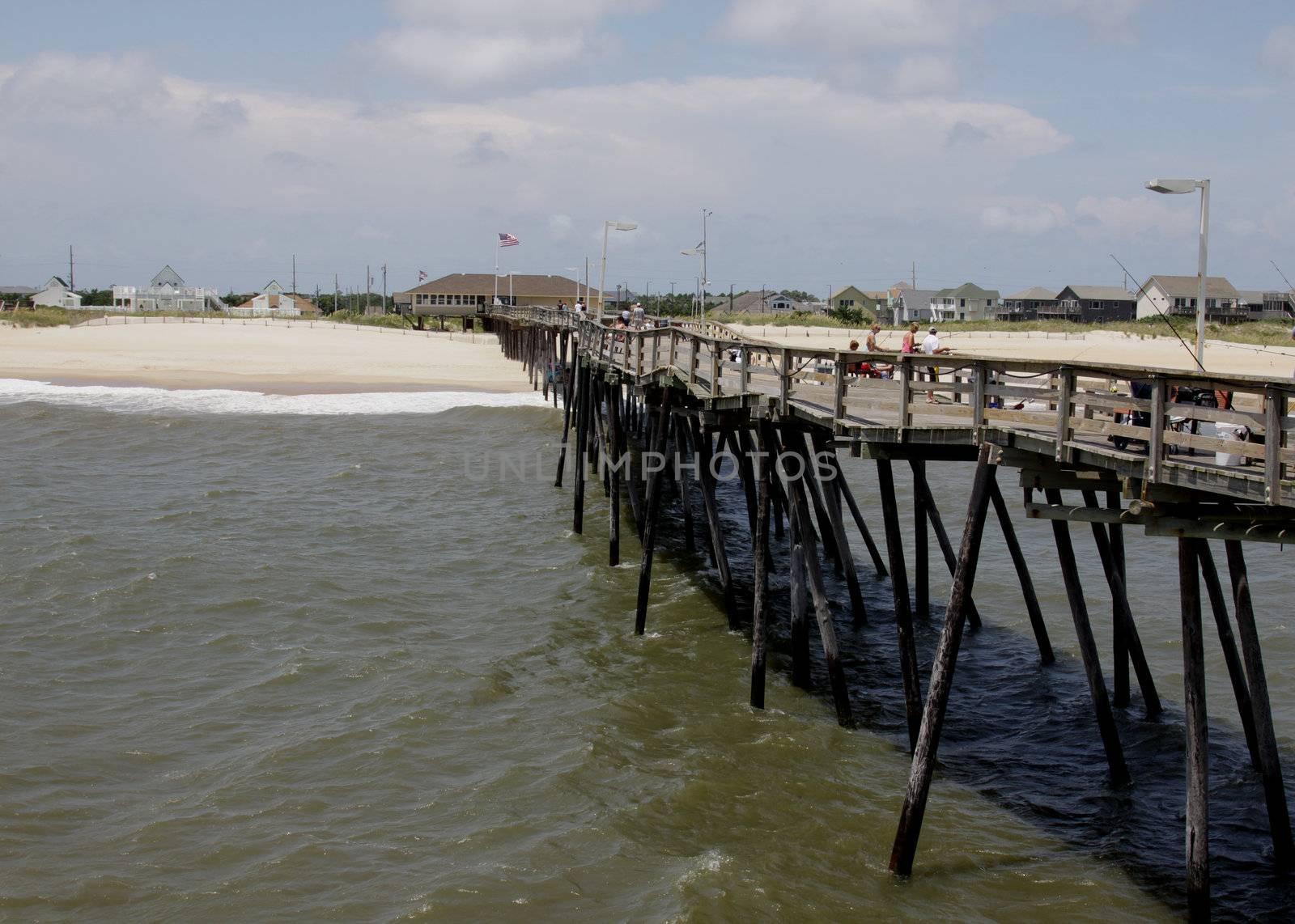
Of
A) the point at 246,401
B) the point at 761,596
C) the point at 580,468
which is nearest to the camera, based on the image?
the point at 761,596

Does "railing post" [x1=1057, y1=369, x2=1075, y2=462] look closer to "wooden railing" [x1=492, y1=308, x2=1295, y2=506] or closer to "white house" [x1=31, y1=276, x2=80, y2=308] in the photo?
"wooden railing" [x1=492, y1=308, x2=1295, y2=506]

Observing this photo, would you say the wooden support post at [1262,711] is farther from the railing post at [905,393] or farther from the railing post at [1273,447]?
the railing post at [905,393]

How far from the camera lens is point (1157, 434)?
26.0ft

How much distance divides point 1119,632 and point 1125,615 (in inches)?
22.4

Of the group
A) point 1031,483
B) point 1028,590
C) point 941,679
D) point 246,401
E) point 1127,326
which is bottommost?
point 1028,590

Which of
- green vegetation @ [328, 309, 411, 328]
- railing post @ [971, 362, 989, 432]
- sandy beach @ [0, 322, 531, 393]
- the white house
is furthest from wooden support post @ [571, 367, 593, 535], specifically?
the white house

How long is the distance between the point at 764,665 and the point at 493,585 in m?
6.88

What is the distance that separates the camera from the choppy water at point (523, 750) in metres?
9.38

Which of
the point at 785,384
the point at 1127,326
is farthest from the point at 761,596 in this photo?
the point at 1127,326

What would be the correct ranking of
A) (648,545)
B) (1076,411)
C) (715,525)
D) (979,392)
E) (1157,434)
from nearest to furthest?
(1157,434) → (979,392) → (1076,411) → (648,545) → (715,525)

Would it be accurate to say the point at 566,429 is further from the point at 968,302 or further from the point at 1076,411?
the point at 968,302

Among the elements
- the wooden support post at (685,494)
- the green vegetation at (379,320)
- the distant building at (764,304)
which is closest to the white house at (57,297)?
the green vegetation at (379,320)

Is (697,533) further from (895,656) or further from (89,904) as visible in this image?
(89,904)

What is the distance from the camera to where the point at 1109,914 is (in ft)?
29.3
